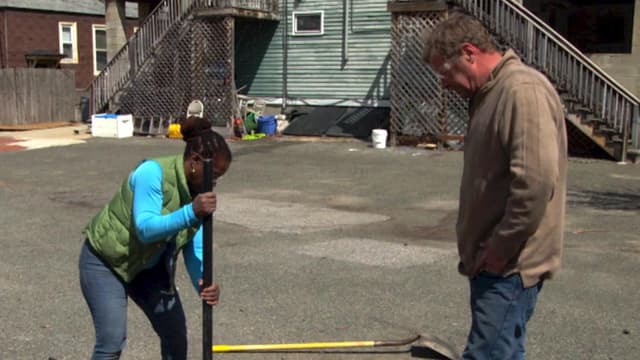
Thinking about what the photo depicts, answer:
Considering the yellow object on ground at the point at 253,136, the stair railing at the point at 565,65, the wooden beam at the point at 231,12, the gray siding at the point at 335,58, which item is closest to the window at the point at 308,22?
the gray siding at the point at 335,58

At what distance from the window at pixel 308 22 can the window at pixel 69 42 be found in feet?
41.6

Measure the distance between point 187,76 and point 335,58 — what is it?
13.3ft

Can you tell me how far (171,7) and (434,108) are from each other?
7979mm

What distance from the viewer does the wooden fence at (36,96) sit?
22.4 m

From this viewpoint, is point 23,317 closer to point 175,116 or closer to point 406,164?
point 406,164

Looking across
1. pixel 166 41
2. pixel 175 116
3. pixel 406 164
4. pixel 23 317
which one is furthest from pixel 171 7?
pixel 23 317

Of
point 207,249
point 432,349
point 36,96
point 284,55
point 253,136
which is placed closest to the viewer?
point 207,249

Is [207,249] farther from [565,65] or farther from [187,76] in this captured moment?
[187,76]

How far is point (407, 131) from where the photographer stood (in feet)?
55.6

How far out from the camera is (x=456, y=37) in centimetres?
256

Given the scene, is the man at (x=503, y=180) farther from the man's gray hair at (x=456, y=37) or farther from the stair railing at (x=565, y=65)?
the stair railing at (x=565, y=65)

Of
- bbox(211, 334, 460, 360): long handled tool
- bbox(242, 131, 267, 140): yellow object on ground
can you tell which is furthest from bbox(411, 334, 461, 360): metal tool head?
bbox(242, 131, 267, 140): yellow object on ground

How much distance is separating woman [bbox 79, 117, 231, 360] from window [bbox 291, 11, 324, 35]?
17.4 m

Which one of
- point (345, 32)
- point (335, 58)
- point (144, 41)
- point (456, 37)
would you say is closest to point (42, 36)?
point (144, 41)
